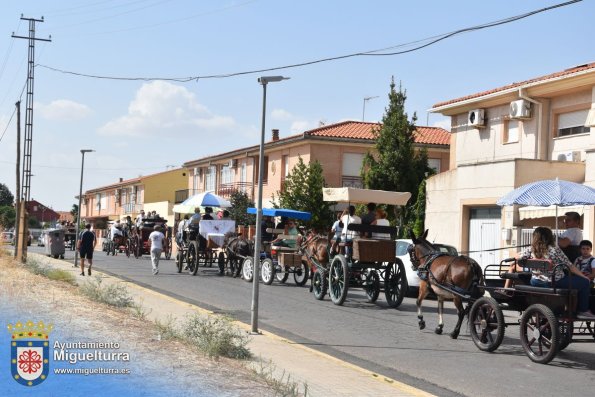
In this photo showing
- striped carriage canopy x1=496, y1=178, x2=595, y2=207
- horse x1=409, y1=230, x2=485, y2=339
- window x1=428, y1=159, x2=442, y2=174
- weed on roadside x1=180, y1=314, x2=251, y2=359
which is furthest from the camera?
window x1=428, y1=159, x2=442, y2=174

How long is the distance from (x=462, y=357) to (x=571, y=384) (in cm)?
199

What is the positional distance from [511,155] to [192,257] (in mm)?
12830

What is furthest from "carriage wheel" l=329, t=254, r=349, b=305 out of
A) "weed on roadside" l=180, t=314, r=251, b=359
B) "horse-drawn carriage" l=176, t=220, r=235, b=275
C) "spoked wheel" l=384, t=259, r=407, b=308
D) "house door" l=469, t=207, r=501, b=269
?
"house door" l=469, t=207, r=501, b=269

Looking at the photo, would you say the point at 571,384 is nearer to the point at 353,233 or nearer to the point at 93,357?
the point at 93,357

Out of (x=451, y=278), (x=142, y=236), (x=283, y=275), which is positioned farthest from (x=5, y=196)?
(x=451, y=278)

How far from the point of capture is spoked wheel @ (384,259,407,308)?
1745cm

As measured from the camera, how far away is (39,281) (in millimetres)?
17828

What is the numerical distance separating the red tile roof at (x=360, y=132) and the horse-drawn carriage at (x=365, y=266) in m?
26.9

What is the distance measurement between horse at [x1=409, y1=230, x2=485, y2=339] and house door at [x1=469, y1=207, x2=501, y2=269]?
13.0 m

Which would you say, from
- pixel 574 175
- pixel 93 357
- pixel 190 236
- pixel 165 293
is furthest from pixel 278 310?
pixel 574 175

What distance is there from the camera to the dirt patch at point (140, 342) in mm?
7781

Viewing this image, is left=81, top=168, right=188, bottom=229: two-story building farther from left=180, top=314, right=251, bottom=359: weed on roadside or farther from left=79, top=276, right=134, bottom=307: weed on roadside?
left=180, top=314, right=251, bottom=359: weed on roadside

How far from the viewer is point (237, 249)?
82.5 ft

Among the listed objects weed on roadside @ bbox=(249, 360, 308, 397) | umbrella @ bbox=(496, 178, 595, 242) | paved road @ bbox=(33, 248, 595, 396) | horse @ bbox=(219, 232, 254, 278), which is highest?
umbrella @ bbox=(496, 178, 595, 242)
